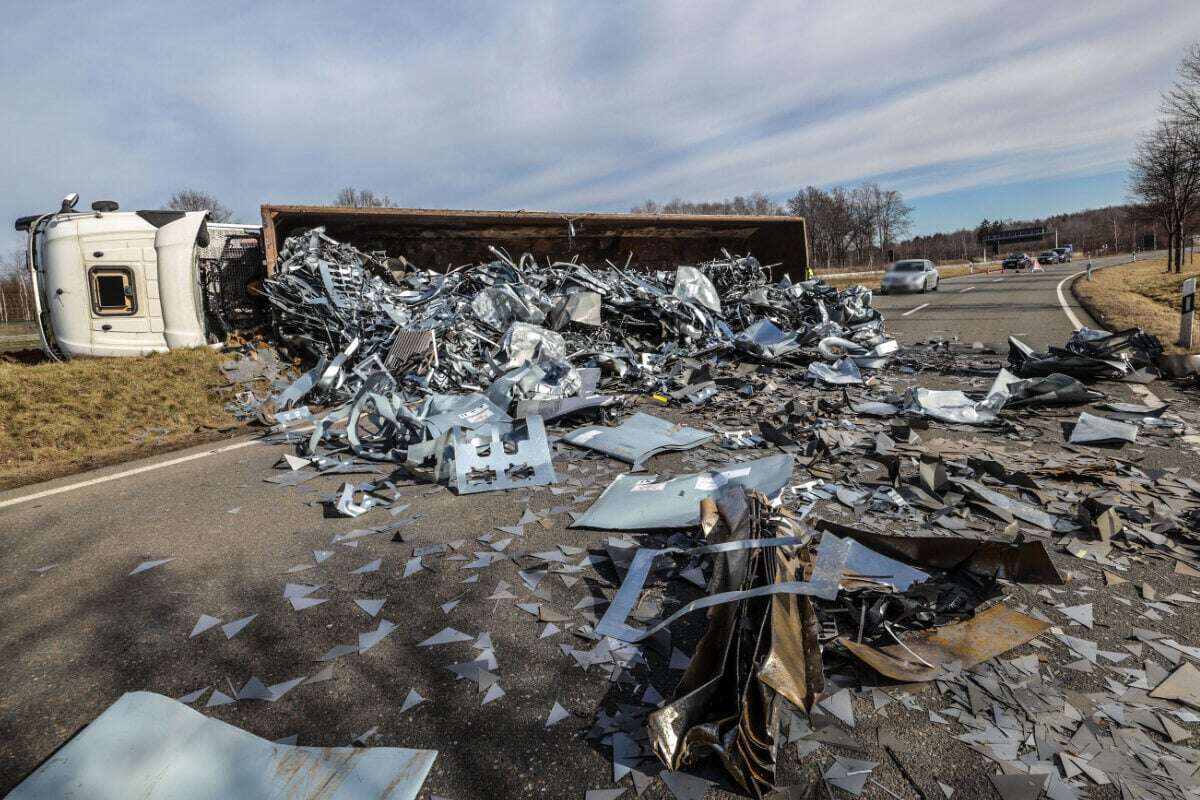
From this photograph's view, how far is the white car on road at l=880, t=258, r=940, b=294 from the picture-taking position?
22.4 metres

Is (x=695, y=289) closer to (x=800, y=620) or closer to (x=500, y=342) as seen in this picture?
(x=500, y=342)

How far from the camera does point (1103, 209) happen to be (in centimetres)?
13188

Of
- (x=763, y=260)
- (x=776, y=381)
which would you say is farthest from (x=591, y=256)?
(x=776, y=381)

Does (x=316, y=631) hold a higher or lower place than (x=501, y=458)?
lower

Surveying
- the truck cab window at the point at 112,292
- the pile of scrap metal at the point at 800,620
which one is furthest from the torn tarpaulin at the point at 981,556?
the truck cab window at the point at 112,292

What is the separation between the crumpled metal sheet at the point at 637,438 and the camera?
4652 millimetres

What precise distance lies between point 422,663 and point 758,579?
133 centimetres

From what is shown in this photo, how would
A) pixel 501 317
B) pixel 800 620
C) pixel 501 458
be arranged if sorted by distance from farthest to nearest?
pixel 501 317 → pixel 501 458 → pixel 800 620

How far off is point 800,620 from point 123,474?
17.5 ft

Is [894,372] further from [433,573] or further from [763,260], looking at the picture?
[433,573]

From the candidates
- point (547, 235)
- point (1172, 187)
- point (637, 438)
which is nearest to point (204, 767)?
point (637, 438)

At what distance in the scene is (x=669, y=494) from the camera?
363 cm

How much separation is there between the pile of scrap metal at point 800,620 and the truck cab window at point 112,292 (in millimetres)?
8236

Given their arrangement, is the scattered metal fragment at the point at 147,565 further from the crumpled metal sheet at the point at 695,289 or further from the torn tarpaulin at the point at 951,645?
the crumpled metal sheet at the point at 695,289
